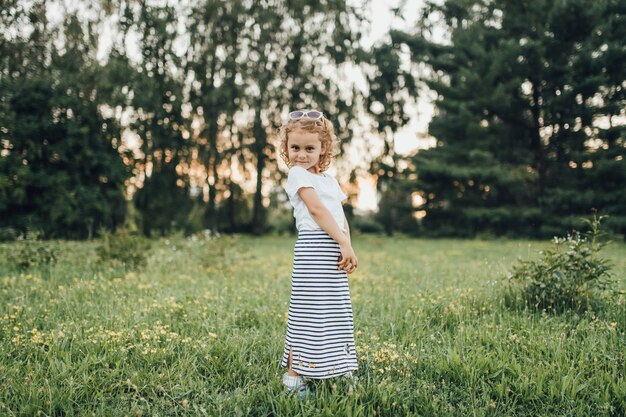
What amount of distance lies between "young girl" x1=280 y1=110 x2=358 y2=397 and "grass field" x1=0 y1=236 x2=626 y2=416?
174 mm

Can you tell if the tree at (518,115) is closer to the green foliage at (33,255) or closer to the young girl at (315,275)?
the green foliage at (33,255)

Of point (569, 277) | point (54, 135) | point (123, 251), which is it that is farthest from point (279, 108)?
point (569, 277)

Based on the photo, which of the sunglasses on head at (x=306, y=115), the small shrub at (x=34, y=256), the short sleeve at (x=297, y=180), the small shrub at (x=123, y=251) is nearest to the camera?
the short sleeve at (x=297, y=180)

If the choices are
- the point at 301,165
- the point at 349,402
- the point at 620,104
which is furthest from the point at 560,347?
the point at 620,104

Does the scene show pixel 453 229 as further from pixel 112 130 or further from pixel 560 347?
pixel 560 347

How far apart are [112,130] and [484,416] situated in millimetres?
19701

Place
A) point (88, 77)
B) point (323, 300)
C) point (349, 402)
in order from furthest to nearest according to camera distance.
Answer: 1. point (88, 77)
2. point (323, 300)
3. point (349, 402)

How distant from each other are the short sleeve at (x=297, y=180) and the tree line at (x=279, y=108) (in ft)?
52.7

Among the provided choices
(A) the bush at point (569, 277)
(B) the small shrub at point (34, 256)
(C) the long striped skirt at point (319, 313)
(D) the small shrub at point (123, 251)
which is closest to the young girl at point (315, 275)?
(C) the long striped skirt at point (319, 313)

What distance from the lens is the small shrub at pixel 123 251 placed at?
27.1 ft

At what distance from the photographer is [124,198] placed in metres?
20.8

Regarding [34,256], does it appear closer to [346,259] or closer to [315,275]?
[315,275]

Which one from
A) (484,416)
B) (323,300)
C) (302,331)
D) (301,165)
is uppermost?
(301,165)

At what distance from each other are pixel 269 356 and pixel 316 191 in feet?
4.84
